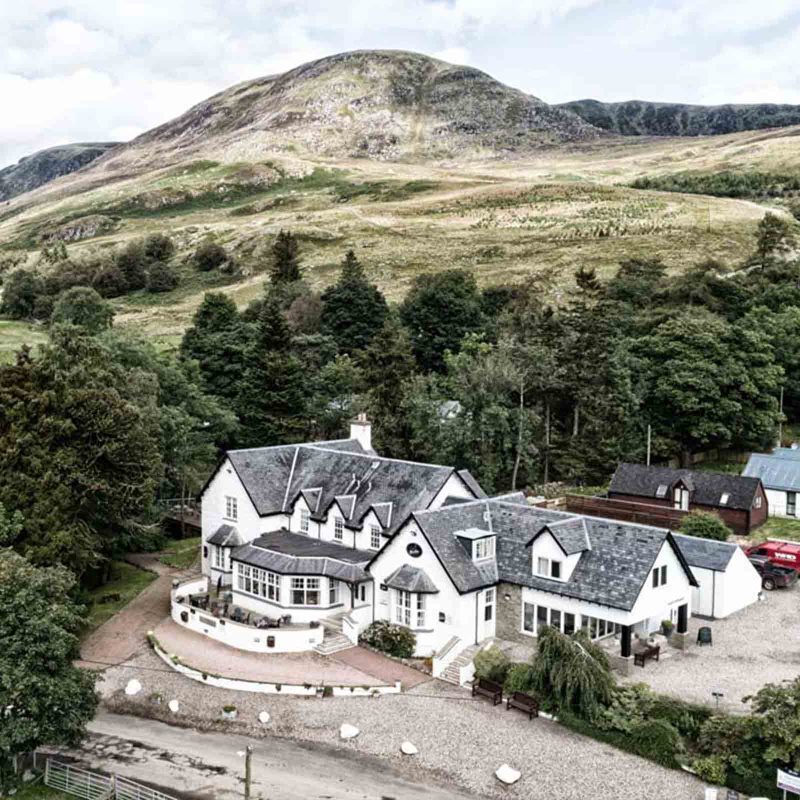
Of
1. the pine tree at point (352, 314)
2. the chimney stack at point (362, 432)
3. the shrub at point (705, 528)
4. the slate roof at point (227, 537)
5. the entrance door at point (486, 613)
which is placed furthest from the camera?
the pine tree at point (352, 314)

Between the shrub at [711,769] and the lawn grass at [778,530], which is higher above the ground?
the shrub at [711,769]

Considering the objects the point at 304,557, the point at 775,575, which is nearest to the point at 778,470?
the point at 775,575

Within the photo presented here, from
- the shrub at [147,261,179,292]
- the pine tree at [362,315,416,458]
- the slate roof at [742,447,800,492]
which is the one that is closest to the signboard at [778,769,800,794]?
the slate roof at [742,447,800,492]

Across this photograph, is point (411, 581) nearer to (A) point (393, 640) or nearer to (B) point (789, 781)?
(A) point (393, 640)

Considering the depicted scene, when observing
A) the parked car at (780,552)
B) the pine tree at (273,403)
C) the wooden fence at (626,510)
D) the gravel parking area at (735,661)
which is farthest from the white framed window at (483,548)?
the pine tree at (273,403)

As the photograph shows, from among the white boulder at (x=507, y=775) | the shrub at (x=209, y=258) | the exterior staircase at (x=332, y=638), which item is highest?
the shrub at (x=209, y=258)

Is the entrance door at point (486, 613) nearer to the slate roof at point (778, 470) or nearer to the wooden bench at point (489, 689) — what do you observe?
the wooden bench at point (489, 689)

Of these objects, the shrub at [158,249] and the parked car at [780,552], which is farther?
the shrub at [158,249]
